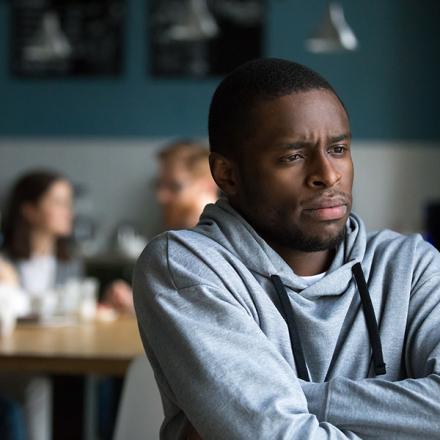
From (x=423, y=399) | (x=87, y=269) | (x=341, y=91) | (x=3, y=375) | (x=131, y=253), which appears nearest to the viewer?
(x=423, y=399)

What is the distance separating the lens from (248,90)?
133 cm

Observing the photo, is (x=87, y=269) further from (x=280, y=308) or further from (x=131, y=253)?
(x=280, y=308)

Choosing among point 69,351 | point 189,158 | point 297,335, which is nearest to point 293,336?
point 297,335

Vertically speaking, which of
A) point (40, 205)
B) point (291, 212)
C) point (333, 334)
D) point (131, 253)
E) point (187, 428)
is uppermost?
point (291, 212)

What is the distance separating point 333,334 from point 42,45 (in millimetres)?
4688

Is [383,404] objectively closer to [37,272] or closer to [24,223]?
[37,272]

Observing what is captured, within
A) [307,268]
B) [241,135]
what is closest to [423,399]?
[307,268]

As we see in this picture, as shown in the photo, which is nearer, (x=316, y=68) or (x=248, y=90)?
(x=248, y=90)

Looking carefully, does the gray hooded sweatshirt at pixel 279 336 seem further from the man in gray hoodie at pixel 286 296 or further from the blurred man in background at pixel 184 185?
the blurred man in background at pixel 184 185

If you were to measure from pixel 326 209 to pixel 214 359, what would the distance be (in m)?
0.23

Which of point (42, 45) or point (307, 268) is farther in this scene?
point (42, 45)

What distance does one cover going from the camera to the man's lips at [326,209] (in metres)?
1.29

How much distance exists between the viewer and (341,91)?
6086mm

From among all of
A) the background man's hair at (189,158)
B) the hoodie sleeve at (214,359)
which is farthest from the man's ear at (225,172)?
the background man's hair at (189,158)
